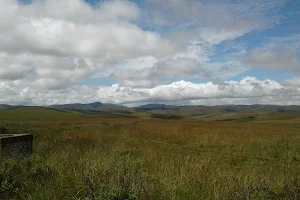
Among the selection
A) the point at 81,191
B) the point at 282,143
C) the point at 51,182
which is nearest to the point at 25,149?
the point at 51,182

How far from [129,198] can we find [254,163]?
418 inches

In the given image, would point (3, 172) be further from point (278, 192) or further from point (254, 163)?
point (254, 163)

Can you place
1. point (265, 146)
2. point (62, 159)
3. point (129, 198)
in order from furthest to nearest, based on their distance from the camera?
point (265, 146) < point (62, 159) < point (129, 198)

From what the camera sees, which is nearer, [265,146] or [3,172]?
[3,172]

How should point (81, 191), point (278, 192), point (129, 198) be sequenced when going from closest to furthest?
point (129, 198), point (81, 191), point (278, 192)

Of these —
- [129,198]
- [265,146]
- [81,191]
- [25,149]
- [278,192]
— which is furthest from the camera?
[265,146]

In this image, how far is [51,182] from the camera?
6395mm

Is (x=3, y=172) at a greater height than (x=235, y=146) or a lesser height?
greater

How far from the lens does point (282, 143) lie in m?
20.4

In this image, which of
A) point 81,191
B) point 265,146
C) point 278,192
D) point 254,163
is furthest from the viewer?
point 265,146

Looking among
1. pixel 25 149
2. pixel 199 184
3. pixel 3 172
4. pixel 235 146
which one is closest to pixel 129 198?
pixel 199 184

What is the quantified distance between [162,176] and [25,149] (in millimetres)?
6625

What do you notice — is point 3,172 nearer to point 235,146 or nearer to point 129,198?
point 129,198

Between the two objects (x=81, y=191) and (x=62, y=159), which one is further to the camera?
(x=62, y=159)
